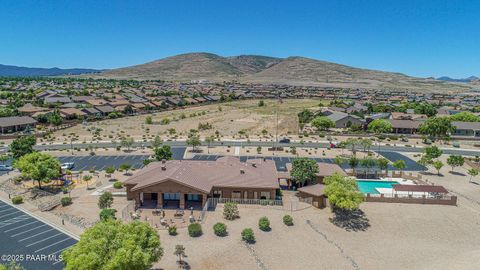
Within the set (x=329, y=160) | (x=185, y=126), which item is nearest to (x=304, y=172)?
(x=329, y=160)

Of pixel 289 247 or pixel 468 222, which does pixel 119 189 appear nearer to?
pixel 289 247

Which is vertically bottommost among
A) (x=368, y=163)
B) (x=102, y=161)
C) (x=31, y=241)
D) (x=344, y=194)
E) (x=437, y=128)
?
(x=31, y=241)

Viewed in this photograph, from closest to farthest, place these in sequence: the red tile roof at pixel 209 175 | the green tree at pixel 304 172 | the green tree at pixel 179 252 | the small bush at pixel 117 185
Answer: the green tree at pixel 179 252 < the red tile roof at pixel 209 175 < the green tree at pixel 304 172 < the small bush at pixel 117 185

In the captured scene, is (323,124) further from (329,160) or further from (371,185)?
(371,185)

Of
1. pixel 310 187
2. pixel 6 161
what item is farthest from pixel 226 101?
pixel 310 187

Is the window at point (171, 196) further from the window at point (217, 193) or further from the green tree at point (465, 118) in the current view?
the green tree at point (465, 118)

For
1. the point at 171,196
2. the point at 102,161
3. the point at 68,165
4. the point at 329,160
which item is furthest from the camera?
the point at 329,160

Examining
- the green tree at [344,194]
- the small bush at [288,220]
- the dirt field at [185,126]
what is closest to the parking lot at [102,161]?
the dirt field at [185,126]
